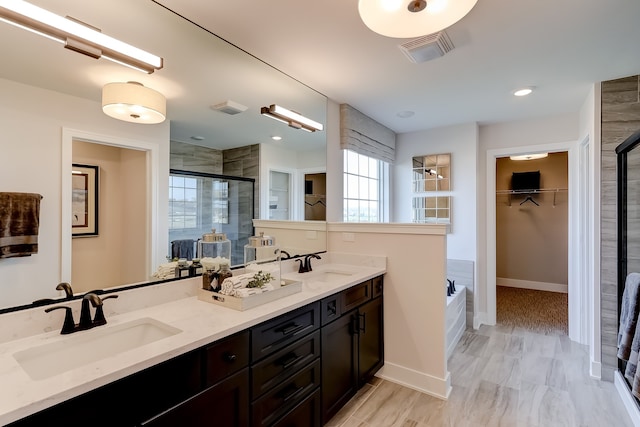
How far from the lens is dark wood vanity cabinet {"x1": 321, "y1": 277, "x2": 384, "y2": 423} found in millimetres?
1892

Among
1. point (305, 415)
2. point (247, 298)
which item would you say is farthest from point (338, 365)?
point (247, 298)

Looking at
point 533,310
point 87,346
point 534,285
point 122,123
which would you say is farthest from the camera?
point 534,285

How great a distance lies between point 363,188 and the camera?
3717 mm

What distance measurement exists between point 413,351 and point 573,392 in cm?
122

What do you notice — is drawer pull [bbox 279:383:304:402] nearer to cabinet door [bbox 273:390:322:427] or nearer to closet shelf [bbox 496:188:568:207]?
cabinet door [bbox 273:390:322:427]

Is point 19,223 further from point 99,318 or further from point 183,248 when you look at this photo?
point 183,248

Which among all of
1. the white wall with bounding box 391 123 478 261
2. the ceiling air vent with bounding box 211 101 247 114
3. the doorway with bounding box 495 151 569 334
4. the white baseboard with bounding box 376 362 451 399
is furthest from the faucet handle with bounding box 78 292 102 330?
the doorway with bounding box 495 151 569 334

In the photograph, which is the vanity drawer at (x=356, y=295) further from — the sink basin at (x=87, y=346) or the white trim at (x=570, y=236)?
the white trim at (x=570, y=236)

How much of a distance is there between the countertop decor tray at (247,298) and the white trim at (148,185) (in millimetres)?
321

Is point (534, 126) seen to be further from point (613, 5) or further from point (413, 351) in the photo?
point (413, 351)

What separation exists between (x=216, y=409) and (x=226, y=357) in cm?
20

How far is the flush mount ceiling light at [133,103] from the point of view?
1.44 meters

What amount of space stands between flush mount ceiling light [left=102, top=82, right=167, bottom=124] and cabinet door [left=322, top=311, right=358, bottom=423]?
61.1 inches

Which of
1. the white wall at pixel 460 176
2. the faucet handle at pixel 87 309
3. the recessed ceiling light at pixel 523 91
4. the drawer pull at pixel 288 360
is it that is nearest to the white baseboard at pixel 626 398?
the white wall at pixel 460 176
